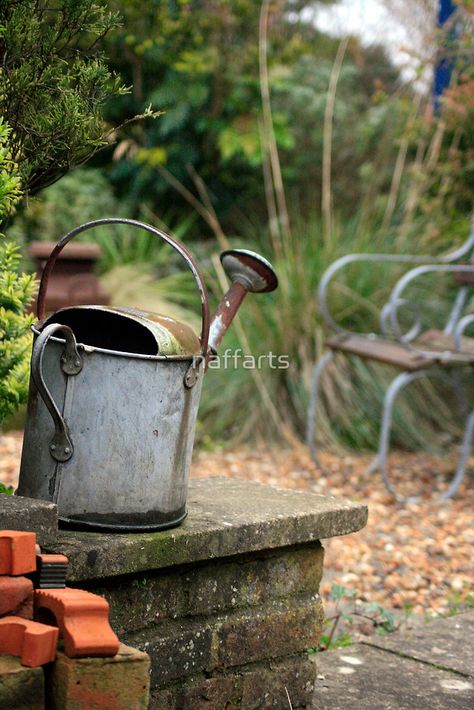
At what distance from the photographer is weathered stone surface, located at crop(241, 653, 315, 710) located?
177 cm

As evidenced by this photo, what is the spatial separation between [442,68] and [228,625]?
16.3 feet

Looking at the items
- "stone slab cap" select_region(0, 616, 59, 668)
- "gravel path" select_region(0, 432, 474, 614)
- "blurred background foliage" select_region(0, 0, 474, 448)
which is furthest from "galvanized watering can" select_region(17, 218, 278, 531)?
"blurred background foliage" select_region(0, 0, 474, 448)

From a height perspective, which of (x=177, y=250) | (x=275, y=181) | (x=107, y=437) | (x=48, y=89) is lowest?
(x=107, y=437)

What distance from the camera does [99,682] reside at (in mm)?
1182

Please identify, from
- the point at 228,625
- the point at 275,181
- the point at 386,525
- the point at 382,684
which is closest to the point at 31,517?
the point at 228,625

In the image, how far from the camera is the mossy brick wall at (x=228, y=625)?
5.25 ft

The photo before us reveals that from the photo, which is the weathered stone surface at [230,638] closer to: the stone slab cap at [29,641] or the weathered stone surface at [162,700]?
the weathered stone surface at [162,700]

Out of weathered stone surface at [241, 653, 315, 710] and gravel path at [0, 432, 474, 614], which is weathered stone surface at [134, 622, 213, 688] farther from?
gravel path at [0, 432, 474, 614]

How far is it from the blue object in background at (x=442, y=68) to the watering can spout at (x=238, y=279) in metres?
3.80

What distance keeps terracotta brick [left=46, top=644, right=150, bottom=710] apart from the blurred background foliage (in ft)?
11.1

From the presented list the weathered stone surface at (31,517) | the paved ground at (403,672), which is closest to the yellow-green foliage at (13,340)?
the weathered stone surface at (31,517)

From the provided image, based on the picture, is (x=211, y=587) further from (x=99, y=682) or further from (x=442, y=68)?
(x=442, y=68)

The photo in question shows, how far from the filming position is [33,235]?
6.68 metres

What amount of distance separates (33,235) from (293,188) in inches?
85.9
